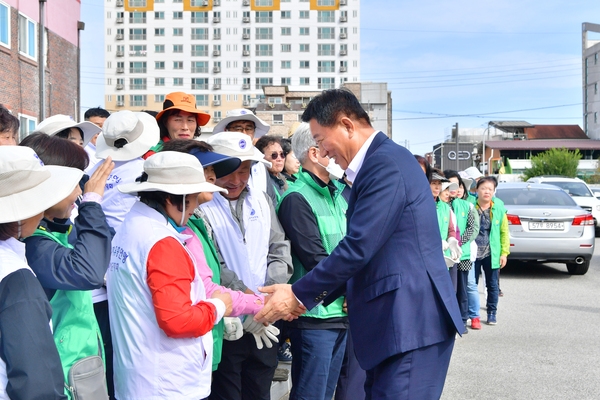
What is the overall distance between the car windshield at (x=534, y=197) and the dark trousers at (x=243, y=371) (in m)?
10.9

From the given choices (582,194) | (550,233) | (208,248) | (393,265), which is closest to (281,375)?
(208,248)

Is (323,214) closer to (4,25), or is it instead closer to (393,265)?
(393,265)

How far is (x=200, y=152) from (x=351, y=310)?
123 cm

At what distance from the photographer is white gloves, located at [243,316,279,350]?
3.78m

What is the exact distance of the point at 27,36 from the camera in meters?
22.2

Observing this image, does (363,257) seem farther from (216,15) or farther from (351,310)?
(216,15)

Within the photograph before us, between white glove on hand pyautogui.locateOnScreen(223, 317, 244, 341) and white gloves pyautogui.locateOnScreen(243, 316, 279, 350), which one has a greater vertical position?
white glove on hand pyautogui.locateOnScreen(223, 317, 244, 341)

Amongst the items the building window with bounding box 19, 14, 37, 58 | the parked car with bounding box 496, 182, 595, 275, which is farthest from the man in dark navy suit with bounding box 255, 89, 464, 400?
the building window with bounding box 19, 14, 37, 58

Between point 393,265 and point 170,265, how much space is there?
3.47 ft

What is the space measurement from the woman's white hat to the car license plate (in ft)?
35.9

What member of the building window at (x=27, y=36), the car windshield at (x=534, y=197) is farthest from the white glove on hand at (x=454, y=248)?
the building window at (x=27, y=36)

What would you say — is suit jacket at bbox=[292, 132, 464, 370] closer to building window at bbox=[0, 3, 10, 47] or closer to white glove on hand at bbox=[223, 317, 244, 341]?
white glove on hand at bbox=[223, 317, 244, 341]

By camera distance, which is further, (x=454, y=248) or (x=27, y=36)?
(x=27, y=36)

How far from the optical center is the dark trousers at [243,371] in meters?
3.88
